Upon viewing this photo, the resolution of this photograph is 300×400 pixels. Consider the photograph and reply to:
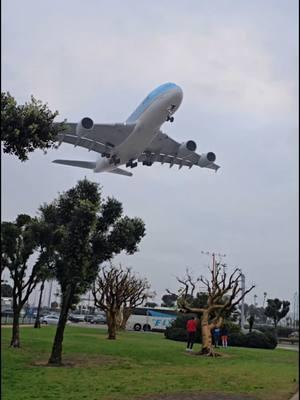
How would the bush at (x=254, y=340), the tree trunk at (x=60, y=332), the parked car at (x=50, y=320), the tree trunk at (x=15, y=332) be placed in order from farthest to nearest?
the parked car at (x=50, y=320) < the bush at (x=254, y=340) < the tree trunk at (x=15, y=332) < the tree trunk at (x=60, y=332)

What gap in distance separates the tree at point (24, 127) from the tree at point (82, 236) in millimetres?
6979

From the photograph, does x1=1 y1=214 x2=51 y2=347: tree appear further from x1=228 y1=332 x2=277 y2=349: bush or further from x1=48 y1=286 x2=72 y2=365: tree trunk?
x1=228 y1=332 x2=277 y2=349: bush

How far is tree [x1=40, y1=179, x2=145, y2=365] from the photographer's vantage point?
46.3 ft

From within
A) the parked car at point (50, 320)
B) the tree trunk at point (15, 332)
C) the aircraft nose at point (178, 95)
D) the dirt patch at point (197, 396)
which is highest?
the aircraft nose at point (178, 95)

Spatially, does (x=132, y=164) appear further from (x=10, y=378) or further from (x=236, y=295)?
(x=10, y=378)

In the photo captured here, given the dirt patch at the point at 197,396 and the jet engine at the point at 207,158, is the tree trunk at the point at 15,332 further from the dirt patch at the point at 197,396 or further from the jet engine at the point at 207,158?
the jet engine at the point at 207,158

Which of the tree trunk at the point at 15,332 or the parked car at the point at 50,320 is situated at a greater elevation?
the tree trunk at the point at 15,332

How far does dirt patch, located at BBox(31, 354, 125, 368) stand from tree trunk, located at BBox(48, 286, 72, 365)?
0.72 feet

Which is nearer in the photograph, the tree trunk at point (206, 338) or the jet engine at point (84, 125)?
the tree trunk at point (206, 338)

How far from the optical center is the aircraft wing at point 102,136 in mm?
28391

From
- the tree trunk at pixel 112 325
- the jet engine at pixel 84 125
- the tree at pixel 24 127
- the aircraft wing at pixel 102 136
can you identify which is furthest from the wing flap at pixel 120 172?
the tree at pixel 24 127

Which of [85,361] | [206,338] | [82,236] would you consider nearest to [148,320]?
[206,338]

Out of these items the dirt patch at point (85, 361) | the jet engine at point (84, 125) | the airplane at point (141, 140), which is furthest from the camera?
the airplane at point (141, 140)

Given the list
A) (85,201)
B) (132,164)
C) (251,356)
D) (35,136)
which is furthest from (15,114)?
(132,164)
